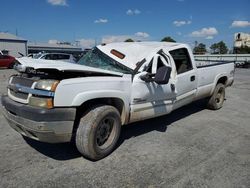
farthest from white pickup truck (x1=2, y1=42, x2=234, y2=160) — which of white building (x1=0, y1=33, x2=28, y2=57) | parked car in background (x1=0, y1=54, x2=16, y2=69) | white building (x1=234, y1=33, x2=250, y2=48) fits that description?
white building (x1=234, y1=33, x2=250, y2=48)

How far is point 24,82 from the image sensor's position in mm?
3539

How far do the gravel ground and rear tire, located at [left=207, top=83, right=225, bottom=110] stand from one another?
5.45ft

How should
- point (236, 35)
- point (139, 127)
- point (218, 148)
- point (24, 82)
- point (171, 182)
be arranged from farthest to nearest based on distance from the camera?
point (236, 35), point (139, 127), point (218, 148), point (24, 82), point (171, 182)

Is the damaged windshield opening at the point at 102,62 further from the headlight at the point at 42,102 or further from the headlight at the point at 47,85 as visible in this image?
the headlight at the point at 42,102

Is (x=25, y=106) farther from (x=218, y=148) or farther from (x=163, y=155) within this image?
(x=218, y=148)

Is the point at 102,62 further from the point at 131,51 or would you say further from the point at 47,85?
the point at 47,85

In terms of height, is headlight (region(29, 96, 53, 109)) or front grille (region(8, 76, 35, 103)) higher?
front grille (region(8, 76, 35, 103))

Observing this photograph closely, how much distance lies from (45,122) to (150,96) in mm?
1925

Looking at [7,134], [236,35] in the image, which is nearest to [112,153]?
[7,134]

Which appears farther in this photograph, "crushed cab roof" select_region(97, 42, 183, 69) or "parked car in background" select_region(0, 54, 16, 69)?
"parked car in background" select_region(0, 54, 16, 69)

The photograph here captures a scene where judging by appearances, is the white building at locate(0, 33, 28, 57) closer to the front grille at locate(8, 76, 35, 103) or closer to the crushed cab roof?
the crushed cab roof

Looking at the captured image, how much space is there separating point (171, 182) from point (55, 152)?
1.88 meters

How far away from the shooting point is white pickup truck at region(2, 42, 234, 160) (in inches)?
127

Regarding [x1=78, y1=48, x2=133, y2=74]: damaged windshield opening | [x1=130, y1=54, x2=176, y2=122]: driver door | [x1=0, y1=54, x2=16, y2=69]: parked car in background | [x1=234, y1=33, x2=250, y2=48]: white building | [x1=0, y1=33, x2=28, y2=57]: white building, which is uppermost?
[x1=234, y1=33, x2=250, y2=48]: white building
